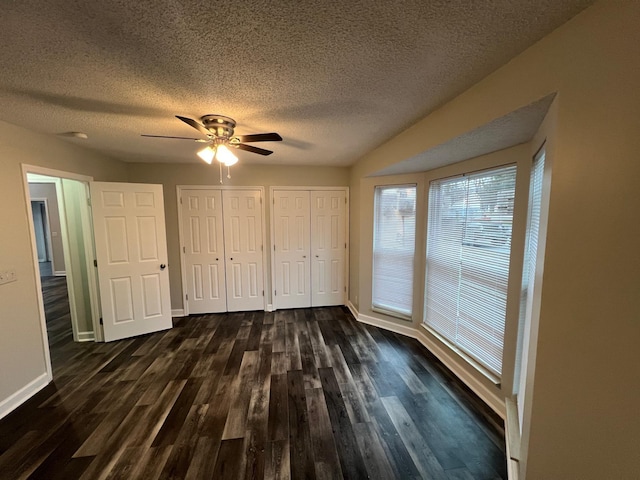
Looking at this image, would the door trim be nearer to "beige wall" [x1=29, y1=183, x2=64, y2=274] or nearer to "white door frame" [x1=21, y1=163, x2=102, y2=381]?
"beige wall" [x1=29, y1=183, x2=64, y2=274]

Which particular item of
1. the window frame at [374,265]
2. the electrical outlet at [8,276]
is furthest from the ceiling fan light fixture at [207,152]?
the window frame at [374,265]

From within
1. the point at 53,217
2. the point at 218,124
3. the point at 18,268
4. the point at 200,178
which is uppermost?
the point at 218,124

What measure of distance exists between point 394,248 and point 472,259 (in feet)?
3.72

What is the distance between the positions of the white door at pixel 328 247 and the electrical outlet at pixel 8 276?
3248 mm

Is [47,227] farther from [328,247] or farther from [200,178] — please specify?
[328,247]

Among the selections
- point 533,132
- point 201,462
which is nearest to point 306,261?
point 201,462

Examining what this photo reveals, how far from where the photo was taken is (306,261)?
4223 millimetres

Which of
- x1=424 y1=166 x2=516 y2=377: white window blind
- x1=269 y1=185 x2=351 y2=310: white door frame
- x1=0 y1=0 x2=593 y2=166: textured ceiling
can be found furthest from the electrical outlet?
x1=424 y1=166 x2=516 y2=377: white window blind

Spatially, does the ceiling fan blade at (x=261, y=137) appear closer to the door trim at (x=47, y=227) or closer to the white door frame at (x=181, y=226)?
the white door frame at (x=181, y=226)

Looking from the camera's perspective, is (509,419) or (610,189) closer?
(610,189)

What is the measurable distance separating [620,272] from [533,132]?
1124 millimetres

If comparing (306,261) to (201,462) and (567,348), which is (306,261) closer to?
(201,462)

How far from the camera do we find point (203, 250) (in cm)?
397

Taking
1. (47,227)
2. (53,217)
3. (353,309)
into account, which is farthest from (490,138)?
(47,227)
